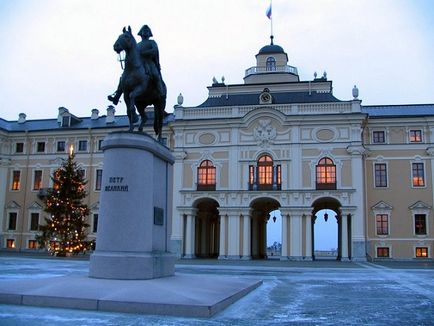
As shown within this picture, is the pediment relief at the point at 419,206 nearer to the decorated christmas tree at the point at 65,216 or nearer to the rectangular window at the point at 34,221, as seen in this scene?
the decorated christmas tree at the point at 65,216

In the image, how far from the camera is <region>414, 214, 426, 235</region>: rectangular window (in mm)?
41156

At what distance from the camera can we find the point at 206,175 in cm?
4372

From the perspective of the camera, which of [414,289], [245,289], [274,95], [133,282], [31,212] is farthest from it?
[31,212]

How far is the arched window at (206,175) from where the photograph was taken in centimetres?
4347

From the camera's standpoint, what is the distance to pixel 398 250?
40969 millimetres

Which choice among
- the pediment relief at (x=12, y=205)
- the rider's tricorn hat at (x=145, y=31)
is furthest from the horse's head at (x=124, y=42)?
the pediment relief at (x=12, y=205)

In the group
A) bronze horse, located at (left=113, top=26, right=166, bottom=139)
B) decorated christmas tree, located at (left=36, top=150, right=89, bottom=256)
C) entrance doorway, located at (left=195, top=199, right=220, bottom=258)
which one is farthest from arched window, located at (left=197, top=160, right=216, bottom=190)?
bronze horse, located at (left=113, top=26, right=166, bottom=139)

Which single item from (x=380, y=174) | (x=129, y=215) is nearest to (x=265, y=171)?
(x=380, y=174)

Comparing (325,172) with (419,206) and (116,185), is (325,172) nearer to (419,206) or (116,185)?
(419,206)

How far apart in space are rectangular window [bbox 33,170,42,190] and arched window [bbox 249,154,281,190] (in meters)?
21.8

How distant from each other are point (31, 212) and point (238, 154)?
22.0m

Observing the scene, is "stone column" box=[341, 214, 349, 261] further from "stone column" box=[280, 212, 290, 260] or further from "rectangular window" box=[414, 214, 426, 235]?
"rectangular window" box=[414, 214, 426, 235]

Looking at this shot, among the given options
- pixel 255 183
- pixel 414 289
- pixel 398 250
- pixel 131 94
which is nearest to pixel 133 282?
pixel 131 94

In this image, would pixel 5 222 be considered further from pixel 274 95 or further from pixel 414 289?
pixel 414 289
